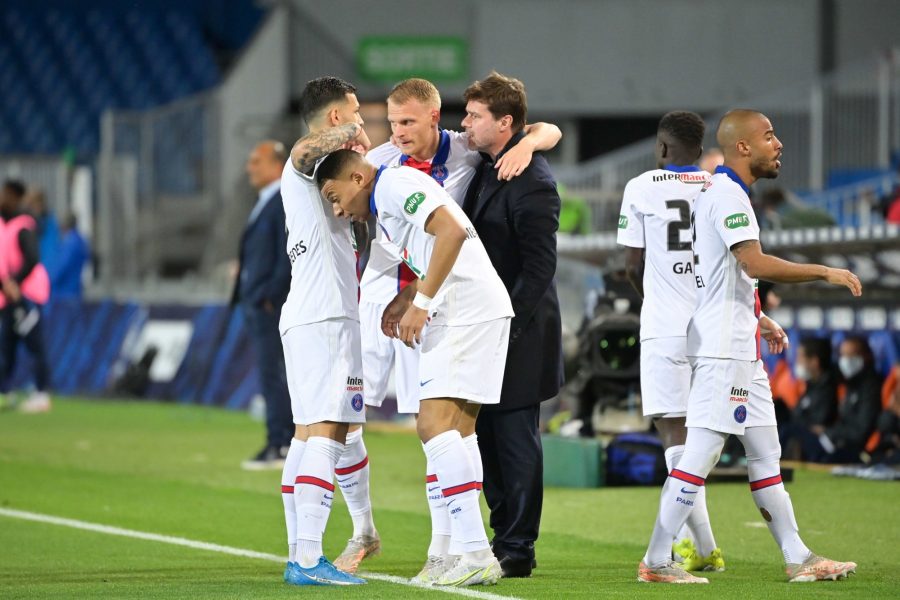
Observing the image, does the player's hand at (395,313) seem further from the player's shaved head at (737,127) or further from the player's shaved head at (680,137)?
the player's shaved head at (680,137)

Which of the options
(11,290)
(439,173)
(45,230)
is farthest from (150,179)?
(439,173)

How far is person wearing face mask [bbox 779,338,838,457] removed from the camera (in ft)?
36.5

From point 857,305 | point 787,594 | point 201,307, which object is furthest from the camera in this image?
point 201,307

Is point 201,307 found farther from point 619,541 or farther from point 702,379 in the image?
point 702,379

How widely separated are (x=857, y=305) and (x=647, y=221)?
5141 millimetres

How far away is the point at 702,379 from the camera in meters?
6.34

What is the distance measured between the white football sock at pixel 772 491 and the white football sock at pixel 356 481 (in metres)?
1.72

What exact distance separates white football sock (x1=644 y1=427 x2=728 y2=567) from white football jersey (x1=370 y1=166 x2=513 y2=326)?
962 mm

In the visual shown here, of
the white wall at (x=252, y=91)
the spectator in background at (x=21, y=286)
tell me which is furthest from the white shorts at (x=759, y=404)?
the white wall at (x=252, y=91)

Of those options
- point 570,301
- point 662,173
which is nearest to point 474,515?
point 662,173

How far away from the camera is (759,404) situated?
6.45 metres

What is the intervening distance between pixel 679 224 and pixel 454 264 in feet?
4.92

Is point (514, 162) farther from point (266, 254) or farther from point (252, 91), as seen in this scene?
point (252, 91)

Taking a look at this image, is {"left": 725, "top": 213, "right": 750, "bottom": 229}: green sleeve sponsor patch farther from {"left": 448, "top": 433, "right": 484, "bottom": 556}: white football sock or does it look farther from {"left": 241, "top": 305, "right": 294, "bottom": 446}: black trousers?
{"left": 241, "top": 305, "right": 294, "bottom": 446}: black trousers
